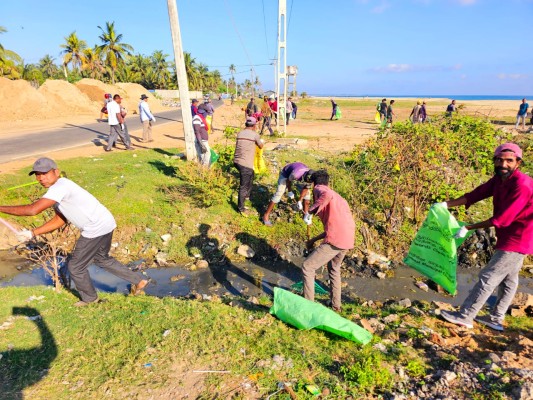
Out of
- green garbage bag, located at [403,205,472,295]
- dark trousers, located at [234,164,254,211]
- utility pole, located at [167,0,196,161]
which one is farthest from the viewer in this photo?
utility pole, located at [167,0,196,161]

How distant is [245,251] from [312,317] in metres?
2.65

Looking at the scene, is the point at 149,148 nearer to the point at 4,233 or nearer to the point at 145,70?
the point at 4,233

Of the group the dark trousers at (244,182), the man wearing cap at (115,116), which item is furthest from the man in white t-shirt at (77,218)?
the man wearing cap at (115,116)

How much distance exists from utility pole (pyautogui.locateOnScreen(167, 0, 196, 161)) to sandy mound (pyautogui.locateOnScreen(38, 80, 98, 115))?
61.8ft

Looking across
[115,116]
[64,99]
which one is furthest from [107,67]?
[115,116]

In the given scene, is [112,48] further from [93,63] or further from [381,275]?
[381,275]

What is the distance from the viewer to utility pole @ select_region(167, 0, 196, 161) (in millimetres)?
7066

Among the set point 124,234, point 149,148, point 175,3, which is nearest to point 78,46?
point 149,148

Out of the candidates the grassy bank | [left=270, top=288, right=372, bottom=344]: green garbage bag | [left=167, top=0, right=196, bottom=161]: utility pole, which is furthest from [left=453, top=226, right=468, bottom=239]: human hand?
[left=167, top=0, right=196, bottom=161]: utility pole

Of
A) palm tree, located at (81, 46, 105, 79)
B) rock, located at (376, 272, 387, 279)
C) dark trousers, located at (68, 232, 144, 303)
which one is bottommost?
rock, located at (376, 272, 387, 279)

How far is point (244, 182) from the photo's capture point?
600cm

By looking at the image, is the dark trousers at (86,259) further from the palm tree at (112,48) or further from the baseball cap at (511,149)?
the palm tree at (112,48)

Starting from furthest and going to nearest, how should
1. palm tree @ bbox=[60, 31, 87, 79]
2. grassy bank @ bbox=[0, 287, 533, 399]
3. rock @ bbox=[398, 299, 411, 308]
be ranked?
palm tree @ bbox=[60, 31, 87, 79]
rock @ bbox=[398, 299, 411, 308]
grassy bank @ bbox=[0, 287, 533, 399]

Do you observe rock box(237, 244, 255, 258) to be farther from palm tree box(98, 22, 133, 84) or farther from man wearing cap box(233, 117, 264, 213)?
palm tree box(98, 22, 133, 84)
